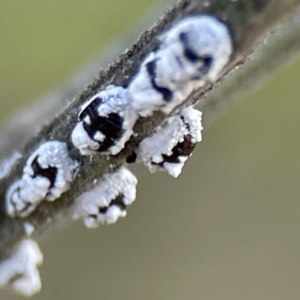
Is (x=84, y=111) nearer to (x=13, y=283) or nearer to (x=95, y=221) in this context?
(x=95, y=221)

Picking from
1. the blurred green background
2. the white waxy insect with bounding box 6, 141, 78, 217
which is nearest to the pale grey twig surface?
the white waxy insect with bounding box 6, 141, 78, 217

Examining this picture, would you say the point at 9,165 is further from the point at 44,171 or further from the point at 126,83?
the point at 126,83

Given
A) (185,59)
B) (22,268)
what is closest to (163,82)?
(185,59)

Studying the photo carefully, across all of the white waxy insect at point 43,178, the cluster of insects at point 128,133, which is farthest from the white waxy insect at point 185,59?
the white waxy insect at point 43,178

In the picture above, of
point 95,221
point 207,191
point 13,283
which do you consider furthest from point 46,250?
point 95,221

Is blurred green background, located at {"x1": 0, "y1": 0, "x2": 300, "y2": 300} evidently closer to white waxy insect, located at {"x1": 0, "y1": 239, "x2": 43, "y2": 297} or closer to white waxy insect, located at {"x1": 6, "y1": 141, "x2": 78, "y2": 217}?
white waxy insect, located at {"x1": 0, "y1": 239, "x2": 43, "y2": 297}

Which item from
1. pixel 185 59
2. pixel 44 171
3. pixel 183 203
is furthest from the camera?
pixel 183 203

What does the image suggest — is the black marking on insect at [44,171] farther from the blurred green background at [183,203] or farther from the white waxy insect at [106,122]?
the blurred green background at [183,203]
